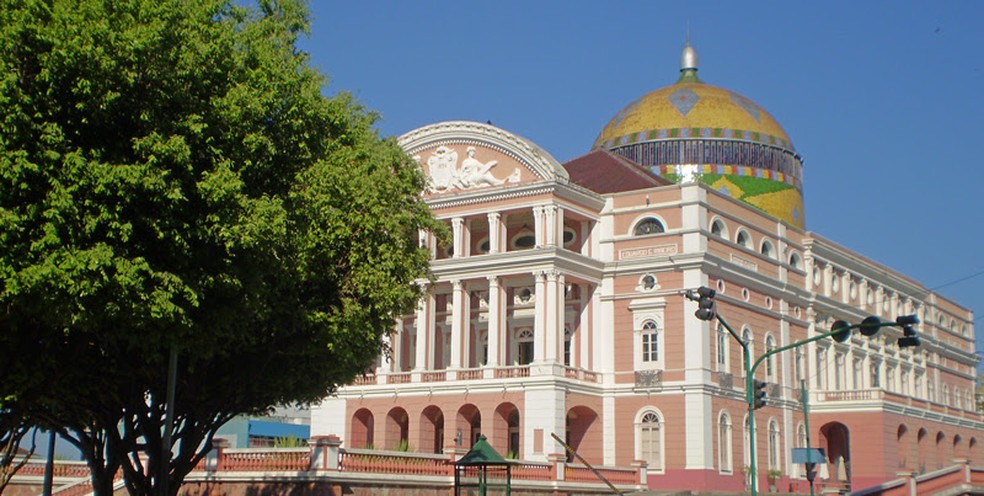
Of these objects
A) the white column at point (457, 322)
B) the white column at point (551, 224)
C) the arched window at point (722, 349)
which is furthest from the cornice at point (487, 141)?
the arched window at point (722, 349)

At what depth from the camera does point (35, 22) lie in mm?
18953

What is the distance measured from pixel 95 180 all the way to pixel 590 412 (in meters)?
32.5

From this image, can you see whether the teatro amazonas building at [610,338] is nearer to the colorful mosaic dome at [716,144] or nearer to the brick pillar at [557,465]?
the brick pillar at [557,465]

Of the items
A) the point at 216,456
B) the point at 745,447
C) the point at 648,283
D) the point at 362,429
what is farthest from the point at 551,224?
the point at 216,456

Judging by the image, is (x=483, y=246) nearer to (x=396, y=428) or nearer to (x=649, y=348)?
(x=396, y=428)

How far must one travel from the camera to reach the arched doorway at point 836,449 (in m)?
55.3

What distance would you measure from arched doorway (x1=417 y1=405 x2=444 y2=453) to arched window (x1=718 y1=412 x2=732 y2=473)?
35.8ft

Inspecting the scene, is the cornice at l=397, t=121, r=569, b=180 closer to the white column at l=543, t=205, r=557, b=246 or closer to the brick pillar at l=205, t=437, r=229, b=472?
the white column at l=543, t=205, r=557, b=246

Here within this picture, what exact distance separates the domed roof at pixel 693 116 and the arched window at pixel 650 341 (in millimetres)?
17412

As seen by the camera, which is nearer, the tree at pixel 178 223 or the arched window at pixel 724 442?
the tree at pixel 178 223

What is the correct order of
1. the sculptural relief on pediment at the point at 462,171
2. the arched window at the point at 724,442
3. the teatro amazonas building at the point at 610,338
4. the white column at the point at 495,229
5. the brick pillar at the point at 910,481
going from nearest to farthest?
the brick pillar at the point at 910,481 < the teatro amazonas building at the point at 610,338 < the arched window at the point at 724,442 < the white column at the point at 495,229 < the sculptural relief on pediment at the point at 462,171

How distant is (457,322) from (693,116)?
813 inches

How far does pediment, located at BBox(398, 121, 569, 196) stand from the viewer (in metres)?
48.9

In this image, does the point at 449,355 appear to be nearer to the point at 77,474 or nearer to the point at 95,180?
the point at 77,474
